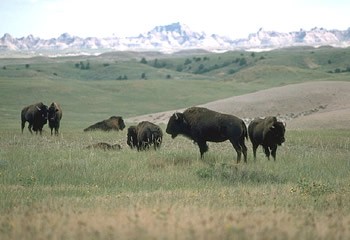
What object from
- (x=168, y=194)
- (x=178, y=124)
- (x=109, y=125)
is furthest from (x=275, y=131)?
(x=109, y=125)

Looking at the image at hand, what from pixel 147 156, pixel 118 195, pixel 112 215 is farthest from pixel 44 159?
pixel 112 215

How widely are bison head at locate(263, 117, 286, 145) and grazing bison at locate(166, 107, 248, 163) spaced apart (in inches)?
28.2

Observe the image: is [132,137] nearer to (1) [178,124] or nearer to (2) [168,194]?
(1) [178,124]

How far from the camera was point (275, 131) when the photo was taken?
651 inches

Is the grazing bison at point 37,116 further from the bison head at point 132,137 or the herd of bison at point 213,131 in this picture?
the herd of bison at point 213,131

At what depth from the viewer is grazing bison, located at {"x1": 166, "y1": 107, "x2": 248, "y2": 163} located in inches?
620

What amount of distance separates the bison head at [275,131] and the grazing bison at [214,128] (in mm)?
717

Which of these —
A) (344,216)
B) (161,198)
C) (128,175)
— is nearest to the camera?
(344,216)

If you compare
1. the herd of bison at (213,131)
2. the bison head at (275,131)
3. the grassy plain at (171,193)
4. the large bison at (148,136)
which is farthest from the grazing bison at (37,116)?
the bison head at (275,131)

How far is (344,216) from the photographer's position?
7.93 metres

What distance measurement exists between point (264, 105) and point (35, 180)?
34.4 metres

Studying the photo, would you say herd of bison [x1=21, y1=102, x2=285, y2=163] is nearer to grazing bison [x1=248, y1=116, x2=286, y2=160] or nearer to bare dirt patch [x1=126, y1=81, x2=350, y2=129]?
grazing bison [x1=248, y1=116, x2=286, y2=160]

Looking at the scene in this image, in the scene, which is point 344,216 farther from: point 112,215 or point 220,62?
point 220,62

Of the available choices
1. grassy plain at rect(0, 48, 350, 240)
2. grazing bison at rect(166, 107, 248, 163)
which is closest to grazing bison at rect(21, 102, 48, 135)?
grassy plain at rect(0, 48, 350, 240)
